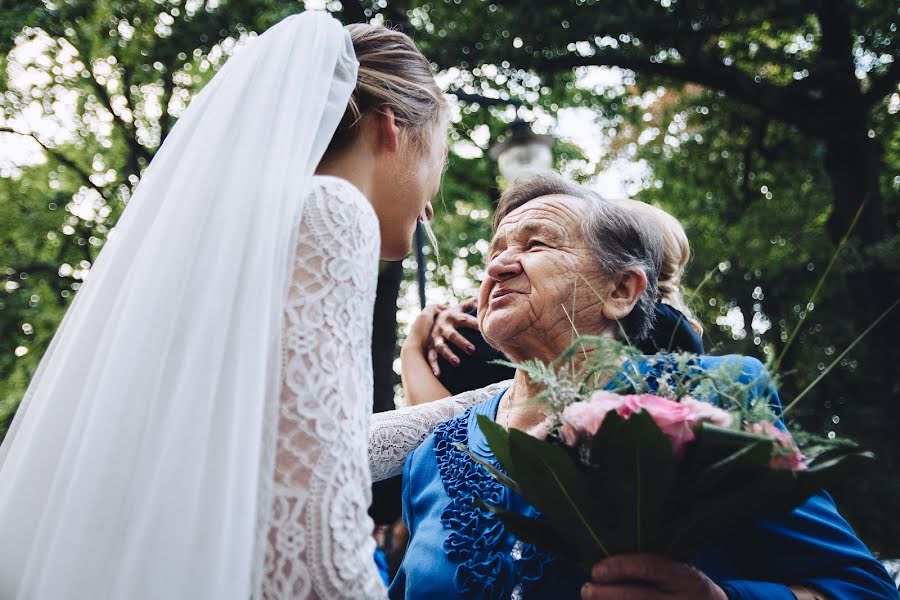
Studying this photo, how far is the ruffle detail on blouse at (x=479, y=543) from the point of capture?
2.33 m

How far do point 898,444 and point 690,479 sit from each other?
8.00 meters

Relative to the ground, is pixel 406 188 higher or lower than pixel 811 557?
higher

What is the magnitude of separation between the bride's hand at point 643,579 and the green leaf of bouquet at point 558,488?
58mm

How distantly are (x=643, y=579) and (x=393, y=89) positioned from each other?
5.47ft

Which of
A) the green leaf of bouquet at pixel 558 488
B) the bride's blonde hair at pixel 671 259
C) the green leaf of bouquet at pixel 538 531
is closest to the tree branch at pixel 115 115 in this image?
the bride's blonde hair at pixel 671 259

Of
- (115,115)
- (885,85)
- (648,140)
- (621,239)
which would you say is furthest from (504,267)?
(648,140)

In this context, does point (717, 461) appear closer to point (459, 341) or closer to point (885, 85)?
point (459, 341)

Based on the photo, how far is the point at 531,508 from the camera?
250 centimetres

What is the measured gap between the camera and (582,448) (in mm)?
1770

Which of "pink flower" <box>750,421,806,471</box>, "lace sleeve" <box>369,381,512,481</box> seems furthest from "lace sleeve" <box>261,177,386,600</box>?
"lace sleeve" <box>369,381,512,481</box>

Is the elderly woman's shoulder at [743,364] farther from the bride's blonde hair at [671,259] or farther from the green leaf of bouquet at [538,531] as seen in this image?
the bride's blonde hair at [671,259]

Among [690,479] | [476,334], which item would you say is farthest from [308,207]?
[476,334]

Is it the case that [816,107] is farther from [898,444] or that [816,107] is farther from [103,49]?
[103,49]

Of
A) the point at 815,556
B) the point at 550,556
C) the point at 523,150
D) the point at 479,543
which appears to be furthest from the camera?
the point at 523,150
